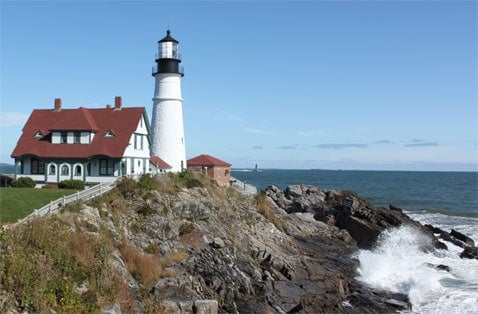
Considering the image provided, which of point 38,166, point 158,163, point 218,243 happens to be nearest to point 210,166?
point 158,163

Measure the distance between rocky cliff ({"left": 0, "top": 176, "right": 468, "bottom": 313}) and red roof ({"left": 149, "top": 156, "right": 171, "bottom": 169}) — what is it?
24.1 ft

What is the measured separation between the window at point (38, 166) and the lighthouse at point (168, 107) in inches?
289

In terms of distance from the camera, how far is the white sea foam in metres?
21.5

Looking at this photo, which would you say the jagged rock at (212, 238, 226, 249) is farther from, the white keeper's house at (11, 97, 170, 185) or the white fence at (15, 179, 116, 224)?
the white keeper's house at (11, 97, 170, 185)

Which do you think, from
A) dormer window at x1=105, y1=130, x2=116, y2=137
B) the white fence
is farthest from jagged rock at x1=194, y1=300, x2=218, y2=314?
dormer window at x1=105, y1=130, x2=116, y2=137

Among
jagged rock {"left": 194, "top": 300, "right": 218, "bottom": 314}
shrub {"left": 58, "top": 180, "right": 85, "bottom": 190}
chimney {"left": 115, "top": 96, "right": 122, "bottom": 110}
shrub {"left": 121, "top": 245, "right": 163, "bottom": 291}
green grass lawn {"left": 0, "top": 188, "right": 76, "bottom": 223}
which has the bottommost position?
→ jagged rock {"left": 194, "top": 300, "right": 218, "bottom": 314}

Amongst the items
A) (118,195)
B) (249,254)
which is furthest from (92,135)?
(249,254)

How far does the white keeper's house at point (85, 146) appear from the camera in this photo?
3288 centimetres

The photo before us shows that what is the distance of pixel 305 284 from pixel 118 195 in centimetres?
881

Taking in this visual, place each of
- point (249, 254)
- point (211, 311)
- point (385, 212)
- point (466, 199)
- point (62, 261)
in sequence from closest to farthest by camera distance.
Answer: point (62, 261), point (211, 311), point (249, 254), point (385, 212), point (466, 199)

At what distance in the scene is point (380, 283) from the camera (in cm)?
2377

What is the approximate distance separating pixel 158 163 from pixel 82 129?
5541 mm

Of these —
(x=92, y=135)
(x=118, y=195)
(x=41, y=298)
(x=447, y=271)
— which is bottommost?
(x=447, y=271)

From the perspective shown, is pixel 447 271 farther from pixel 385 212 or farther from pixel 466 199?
pixel 466 199
